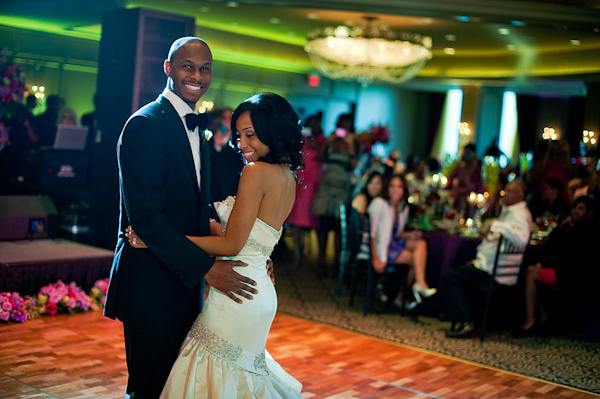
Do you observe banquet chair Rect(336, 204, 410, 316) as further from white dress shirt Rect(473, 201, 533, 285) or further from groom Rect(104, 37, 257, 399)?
groom Rect(104, 37, 257, 399)

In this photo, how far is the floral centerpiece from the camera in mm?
4758

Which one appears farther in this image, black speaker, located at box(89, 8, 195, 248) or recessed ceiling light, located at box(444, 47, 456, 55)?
recessed ceiling light, located at box(444, 47, 456, 55)

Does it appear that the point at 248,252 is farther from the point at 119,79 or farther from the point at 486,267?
the point at 119,79

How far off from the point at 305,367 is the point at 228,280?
195 centimetres

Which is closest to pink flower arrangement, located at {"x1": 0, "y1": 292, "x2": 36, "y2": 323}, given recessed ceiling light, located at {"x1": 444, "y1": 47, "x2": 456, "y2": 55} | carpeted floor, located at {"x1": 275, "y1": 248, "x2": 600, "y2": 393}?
carpeted floor, located at {"x1": 275, "y1": 248, "x2": 600, "y2": 393}

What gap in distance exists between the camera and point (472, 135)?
47.2 feet

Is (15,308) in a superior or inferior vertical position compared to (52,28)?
inferior

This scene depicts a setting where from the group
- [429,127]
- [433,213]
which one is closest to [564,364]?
[433,213]

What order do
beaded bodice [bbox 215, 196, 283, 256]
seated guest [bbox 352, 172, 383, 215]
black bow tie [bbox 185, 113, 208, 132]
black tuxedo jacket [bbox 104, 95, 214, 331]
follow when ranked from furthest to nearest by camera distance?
seated guest [bbox 352, 172, 383, 215], beaded bodice [bbox 215, 196, 283, 256], black bow tie [bbox 185, 113, 208, 132], black tuxedo jacket [bbox 104, 95, 214, 331]

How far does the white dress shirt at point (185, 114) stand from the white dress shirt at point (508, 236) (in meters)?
3.33

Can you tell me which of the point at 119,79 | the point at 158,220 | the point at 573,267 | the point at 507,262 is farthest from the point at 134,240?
the point at 573,267

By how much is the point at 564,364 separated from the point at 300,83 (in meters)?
11.1

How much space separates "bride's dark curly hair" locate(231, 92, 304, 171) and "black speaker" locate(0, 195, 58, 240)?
3725mm

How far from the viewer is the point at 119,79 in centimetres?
545
